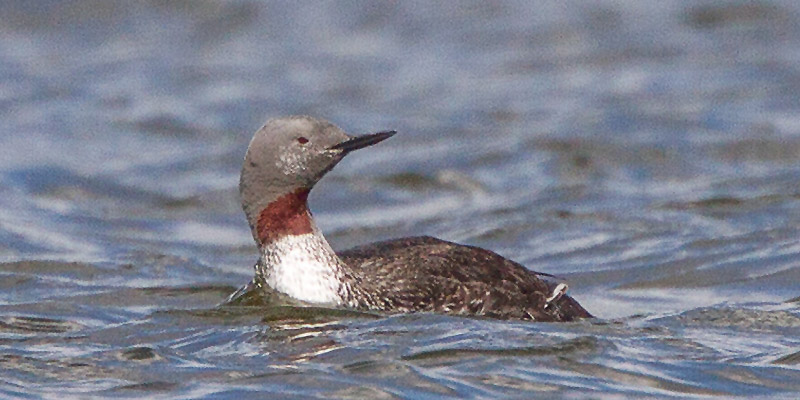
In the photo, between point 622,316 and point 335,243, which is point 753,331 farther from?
point 335,243

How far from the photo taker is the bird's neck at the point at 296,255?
9852 millimetres

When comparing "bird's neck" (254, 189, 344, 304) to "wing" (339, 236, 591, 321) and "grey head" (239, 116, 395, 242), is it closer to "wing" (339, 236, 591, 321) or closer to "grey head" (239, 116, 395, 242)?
"grey head" (239, 116, 395, 242)

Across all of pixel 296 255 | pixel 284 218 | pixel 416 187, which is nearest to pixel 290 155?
pixel 284 218

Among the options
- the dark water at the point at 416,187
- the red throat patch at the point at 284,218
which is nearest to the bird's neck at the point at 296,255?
the red throat patch at the point at 284,218

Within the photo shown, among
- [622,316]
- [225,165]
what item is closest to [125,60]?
[225,165]

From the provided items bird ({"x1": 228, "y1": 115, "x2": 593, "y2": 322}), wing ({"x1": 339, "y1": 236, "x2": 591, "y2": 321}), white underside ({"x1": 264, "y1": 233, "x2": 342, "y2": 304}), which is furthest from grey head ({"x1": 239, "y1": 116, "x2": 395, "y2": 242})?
wing ({"x1": 339, "y1": 236, "x2": 591, "y2": 321})

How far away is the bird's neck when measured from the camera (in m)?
9.85

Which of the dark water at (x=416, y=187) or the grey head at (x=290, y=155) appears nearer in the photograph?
the dark water at (x=416, y=187)

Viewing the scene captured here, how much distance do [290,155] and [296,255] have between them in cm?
55

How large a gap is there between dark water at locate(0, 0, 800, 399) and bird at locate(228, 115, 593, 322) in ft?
0.59

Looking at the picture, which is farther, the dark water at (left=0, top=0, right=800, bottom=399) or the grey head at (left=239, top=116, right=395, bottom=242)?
the grey head at (left=239, top=116, right=395, bottom=242)

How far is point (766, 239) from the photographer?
14078 millimetres

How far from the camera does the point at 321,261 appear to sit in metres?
9.88

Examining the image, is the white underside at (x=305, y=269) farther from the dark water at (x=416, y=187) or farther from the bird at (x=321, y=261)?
the dark water at (x=416, y=187)
